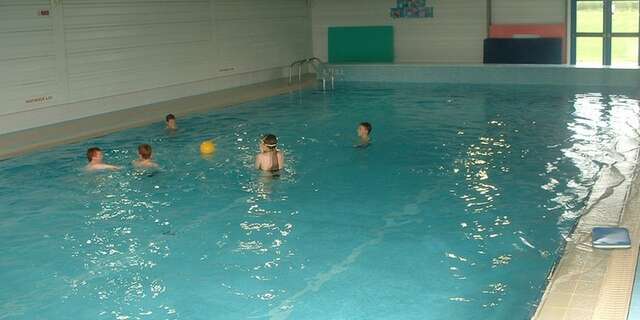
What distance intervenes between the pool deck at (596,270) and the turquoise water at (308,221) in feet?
0.87

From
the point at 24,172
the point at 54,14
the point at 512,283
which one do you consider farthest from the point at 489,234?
the point at 54,14

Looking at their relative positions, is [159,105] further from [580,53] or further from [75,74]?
[580,53]

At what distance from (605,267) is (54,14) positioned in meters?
11.9

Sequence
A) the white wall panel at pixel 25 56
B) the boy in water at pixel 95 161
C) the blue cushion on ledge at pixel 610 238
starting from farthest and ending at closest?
the white wall panel at pixel 25 56 < the boy in water at pixel 95 161 < the blue cushion on ledge at pixel 610 238

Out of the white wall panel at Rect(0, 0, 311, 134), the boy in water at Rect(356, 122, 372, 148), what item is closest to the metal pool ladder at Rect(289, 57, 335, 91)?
the white wall panel at Rect(0, 0, 311, 134)

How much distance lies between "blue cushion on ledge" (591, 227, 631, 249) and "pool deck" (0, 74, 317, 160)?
28.0 feet

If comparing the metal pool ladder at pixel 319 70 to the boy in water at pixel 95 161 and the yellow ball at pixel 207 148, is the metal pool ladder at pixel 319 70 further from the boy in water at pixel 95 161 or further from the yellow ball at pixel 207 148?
the boy in water at pixel 95 161

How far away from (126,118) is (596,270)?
10.9m

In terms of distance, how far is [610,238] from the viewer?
6.46 metres

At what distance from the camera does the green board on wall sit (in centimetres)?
2411

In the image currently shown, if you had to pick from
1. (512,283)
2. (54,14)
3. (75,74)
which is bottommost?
(512,283)

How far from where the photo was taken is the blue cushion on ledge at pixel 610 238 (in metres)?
6.35

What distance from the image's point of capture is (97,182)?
1024 centimetres

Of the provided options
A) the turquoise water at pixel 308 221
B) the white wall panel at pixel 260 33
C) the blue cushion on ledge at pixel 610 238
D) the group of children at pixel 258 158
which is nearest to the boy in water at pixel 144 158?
the group of children at pixel 258 158
